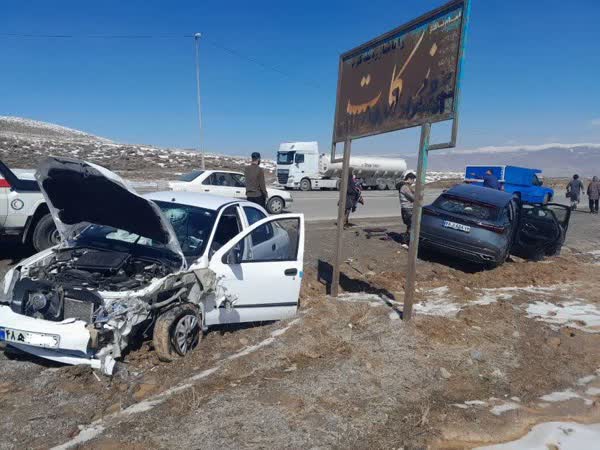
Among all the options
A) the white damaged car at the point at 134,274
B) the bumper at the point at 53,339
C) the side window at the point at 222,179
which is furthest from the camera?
the side window at the point at 222,179

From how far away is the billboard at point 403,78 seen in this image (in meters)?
4.88

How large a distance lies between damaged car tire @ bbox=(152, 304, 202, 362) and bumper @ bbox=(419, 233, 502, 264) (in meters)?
6.22

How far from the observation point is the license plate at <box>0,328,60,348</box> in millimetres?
3922

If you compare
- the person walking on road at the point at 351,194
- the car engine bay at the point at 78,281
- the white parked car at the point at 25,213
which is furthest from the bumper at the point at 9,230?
the person walking on road at the point at 351,194

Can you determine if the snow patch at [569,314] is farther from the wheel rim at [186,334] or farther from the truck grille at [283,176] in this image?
the truck grille at [283,176]

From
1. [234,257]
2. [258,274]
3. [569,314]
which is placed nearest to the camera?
[234,257]

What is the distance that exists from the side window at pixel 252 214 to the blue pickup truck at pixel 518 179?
82.3ft

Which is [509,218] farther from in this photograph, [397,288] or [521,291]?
[397,288]

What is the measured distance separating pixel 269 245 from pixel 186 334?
5.32ft

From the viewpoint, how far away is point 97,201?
475 cm

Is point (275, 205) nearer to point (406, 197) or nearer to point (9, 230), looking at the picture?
point (406, 197)

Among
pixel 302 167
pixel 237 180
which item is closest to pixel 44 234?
pixel 237 180

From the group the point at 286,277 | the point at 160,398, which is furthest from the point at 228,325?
the point at 160,398

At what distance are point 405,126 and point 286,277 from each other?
2178 millimetres
